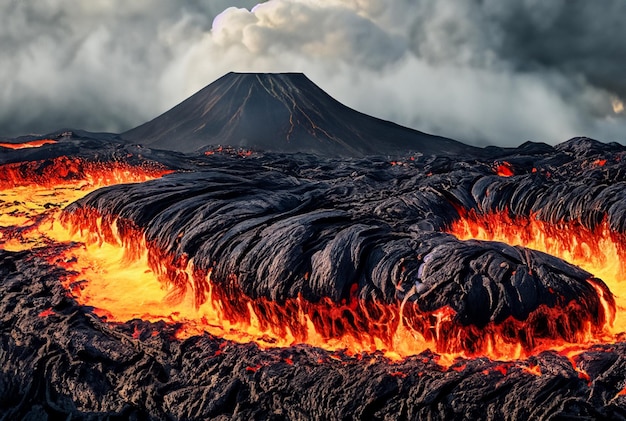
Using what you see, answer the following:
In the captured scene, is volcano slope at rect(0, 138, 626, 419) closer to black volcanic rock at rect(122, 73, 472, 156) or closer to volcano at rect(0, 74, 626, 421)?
volcano at rect(0, 74, 626, 421)

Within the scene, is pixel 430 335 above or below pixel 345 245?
below

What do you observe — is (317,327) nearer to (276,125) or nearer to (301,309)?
(301,309)

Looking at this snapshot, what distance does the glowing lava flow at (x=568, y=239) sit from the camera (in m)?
11.0

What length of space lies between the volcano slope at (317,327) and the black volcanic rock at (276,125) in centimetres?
3856

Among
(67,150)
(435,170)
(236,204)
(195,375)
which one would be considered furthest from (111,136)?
(195,375)

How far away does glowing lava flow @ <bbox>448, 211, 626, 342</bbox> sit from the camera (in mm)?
11031

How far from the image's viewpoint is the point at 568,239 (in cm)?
1276

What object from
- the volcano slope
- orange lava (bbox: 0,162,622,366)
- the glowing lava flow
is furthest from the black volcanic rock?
the volcano slope

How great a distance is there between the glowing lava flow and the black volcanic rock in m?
34.2

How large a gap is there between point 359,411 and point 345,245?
301cm

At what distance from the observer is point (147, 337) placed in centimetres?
788

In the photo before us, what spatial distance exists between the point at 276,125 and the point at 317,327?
48.6m

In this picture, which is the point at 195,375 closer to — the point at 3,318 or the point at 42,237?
the point at 3,318

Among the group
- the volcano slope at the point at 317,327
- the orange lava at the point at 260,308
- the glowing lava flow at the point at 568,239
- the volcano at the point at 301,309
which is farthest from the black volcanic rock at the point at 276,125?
the volcano slope at the point at 317,327
